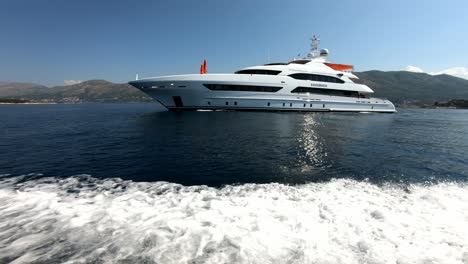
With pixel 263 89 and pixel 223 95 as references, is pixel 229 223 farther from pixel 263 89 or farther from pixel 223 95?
pixel 263 89

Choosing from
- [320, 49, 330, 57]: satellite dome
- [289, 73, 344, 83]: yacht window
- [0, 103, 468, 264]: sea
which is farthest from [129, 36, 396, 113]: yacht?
[0, 103, 468, 264]: sea

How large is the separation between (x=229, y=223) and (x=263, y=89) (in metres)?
29.5

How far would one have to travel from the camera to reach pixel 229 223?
15.6 feet

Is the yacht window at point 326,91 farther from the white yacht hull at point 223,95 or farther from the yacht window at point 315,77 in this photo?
the yacht window at point 315,77

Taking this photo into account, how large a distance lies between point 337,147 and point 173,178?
996 centimetres

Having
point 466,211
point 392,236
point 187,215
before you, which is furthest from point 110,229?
point 466,211

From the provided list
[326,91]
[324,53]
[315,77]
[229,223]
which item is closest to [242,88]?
[315,77]

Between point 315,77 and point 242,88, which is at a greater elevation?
point 315,77

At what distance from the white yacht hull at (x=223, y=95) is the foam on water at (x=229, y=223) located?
2479 centimetres

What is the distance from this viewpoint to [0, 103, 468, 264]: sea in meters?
3.84

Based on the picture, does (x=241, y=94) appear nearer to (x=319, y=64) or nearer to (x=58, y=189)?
(x=319, y=64)

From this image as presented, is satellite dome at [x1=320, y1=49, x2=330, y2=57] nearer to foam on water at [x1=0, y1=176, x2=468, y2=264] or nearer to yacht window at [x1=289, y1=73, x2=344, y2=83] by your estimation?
yacht window at [x1=289, y1=73, x2=344, y2=83]

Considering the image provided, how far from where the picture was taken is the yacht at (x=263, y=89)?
30.6 meters

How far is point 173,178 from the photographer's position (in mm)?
7652
